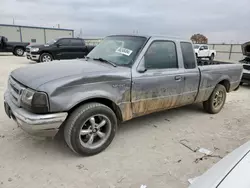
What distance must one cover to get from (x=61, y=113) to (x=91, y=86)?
1.74 ft

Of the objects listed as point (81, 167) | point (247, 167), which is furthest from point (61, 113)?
point (247, 167)

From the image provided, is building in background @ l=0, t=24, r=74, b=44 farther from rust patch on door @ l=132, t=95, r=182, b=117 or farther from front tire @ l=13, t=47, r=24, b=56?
rust patch on door @ l=132, t=95, r=182, b=117

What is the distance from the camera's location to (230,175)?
1.52 meters

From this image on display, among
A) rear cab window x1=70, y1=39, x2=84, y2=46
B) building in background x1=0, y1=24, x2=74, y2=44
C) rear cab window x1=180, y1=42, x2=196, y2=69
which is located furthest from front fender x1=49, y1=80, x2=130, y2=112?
building in background x1=0, y1=24, x2=74, y2=44

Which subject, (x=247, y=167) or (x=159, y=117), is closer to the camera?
(x=247, y=167)

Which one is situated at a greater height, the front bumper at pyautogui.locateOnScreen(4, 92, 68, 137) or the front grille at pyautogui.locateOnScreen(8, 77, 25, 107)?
the front grille at pyautogui.locateOnScreen(8, 77, 25, 107)

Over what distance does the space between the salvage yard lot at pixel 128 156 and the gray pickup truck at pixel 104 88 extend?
0.32 meters

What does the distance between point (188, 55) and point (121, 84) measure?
1805mm

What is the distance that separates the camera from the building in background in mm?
31141

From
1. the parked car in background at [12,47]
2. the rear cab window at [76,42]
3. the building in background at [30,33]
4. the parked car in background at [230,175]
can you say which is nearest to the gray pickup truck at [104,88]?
the parked car in background at [230,175]

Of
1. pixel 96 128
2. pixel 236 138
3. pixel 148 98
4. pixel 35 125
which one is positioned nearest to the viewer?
pixel 35 125

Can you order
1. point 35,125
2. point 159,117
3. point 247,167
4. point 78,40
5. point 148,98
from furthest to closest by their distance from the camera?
point 78,40, point 159,117, point 148,98, point 35,125, point 247,167

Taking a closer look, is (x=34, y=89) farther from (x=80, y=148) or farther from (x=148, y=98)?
(x=148, y=98)

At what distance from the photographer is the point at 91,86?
9.47 feet
